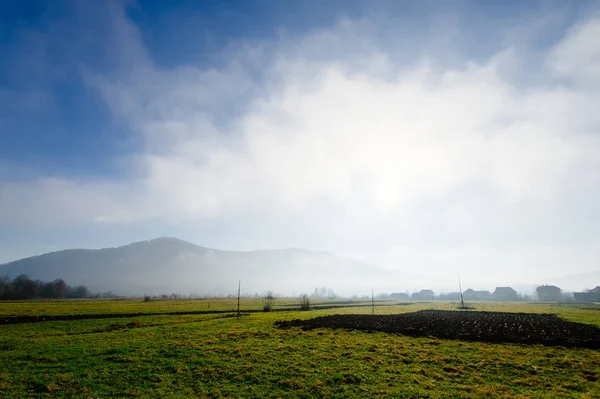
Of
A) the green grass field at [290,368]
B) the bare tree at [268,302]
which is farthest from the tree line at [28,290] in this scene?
the green grass field at [290,368]

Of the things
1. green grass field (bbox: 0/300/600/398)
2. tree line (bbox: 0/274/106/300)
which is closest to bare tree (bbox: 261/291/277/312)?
green grass field (bbox: 0/300/600/398)

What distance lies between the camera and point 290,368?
76.0ft

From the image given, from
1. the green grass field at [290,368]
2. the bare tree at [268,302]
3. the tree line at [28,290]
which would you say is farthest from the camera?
the tree line at [28,290]

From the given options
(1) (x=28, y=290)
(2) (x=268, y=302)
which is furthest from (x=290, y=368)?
(1) (x=28, y=290)

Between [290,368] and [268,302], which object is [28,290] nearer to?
[268,302]

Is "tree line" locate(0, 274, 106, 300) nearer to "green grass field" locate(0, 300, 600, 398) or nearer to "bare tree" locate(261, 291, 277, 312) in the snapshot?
"bare tree" locate(261, 291, 277, 312)

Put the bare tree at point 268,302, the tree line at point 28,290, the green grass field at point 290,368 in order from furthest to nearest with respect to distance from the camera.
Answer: the tree line at point 28,290, the bare tree at point 268,302, the green grass field at point 290,368

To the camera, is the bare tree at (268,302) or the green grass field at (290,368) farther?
→ the bare tree at (268,302)

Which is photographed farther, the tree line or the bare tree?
the tree line

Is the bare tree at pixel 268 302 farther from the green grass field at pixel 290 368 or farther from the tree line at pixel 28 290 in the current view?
the tree line at pixel 28 290

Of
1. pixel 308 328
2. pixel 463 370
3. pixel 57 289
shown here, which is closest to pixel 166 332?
pixel 308 328

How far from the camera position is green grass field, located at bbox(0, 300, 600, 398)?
18.6m

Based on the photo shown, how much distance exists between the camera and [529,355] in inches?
1070

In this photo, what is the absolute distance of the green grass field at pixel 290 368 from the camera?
18.6 metres
